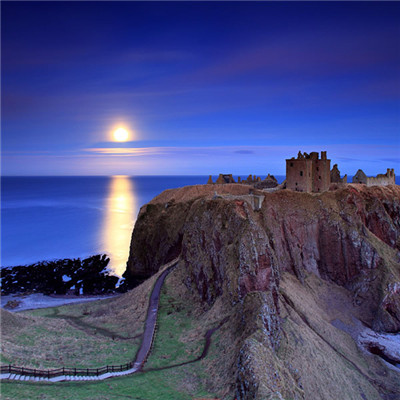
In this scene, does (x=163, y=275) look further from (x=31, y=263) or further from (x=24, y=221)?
(x=24, y=221)

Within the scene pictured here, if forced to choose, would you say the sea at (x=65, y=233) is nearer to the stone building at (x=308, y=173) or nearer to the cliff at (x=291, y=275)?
the cliff at (x=291, y=275)

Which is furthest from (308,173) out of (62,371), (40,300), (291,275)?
(40,300)

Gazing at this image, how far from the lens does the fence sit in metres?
24.7

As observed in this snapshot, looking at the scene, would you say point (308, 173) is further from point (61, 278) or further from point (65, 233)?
point (65, 233)

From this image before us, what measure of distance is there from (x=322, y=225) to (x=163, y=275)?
2720cm

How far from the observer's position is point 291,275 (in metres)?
49.8

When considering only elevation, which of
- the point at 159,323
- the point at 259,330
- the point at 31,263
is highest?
the point at 259,330

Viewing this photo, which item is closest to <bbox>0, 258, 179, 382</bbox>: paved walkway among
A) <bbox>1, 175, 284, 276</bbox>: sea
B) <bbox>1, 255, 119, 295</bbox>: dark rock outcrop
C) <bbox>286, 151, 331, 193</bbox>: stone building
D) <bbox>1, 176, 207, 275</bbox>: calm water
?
<bbox>1, 255, 119, 295</bbox>: dark rock outcrop

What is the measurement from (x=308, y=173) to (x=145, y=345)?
39745 mm

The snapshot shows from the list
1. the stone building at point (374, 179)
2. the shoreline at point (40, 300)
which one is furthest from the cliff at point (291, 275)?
the shoreline at point (40, 300)

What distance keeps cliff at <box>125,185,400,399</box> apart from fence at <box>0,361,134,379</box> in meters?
8.97

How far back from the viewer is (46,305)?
54406 millimetres

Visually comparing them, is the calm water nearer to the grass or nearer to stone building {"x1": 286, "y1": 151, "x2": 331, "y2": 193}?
the grass

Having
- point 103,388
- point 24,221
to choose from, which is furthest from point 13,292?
point 24,221
